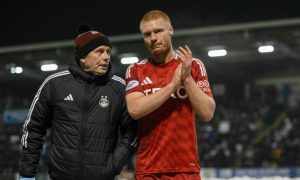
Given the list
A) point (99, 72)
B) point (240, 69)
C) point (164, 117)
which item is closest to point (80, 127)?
point (99, 72)

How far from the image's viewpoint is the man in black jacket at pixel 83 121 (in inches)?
92.9

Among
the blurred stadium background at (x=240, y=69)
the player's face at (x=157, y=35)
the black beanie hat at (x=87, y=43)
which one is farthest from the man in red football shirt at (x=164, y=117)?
the blurred stadium background at (x=240, y=69)

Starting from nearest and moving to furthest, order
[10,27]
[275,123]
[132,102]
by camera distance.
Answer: [132,102] → [275,123] → [10,27]

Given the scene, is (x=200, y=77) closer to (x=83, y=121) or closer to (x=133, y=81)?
(x=133, y=81)

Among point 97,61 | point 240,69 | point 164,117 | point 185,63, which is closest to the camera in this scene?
point 185,63

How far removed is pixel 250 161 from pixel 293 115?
2.17 ft

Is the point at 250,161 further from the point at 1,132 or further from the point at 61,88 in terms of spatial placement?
the point at 61,88

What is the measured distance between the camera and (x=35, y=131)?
2473 millimetres

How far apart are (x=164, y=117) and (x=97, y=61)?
1.32 ft

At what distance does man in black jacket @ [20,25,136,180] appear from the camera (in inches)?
92.9

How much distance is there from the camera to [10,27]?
6176 millimetres

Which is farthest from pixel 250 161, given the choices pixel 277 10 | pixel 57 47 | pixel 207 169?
pixel 57 47

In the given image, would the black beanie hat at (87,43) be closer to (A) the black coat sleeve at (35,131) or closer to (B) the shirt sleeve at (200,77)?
(A) the black coat sleeve at (35,131)

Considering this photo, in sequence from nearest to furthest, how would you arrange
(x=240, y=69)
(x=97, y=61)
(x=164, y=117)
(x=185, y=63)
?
(x=185, y=63), (x=164, y=117), (x=97, y=61), (x=240, y=69)
